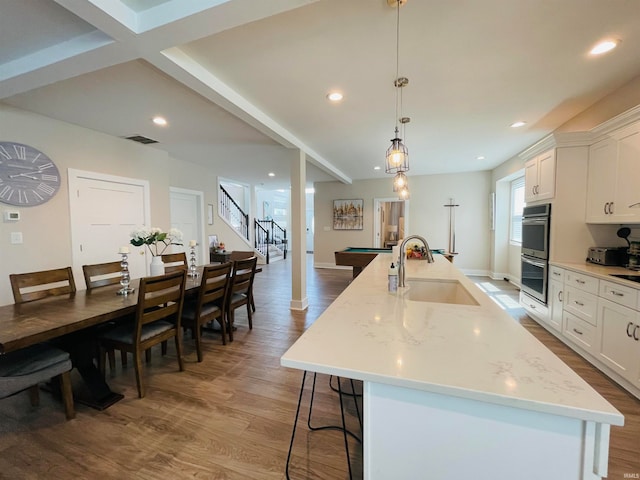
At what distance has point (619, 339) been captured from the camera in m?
2.17

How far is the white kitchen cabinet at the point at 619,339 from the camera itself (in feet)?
6.64

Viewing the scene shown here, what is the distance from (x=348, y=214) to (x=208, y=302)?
5.62 meters

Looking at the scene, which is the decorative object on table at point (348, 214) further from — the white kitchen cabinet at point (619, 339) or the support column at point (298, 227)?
the white kitchen cabinet at point (619, 339)

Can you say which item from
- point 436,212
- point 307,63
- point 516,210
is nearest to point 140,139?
point 307,63

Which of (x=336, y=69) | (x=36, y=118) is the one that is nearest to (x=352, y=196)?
(x=336, y=69)

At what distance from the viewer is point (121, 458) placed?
1.57 metres

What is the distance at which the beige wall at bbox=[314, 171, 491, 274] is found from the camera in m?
6.75

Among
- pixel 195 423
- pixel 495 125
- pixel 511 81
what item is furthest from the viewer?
pixel 495 125

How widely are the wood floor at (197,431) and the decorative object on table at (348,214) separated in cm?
565

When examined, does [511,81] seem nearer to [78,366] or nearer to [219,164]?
[78,366]

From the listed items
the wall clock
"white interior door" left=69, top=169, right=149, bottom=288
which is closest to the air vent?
"white interior door" left=69, top=169, right=149, bottom=288

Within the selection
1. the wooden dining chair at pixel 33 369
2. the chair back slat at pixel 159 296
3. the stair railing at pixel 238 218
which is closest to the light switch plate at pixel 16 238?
the wooden dining chair at pixel 33 369

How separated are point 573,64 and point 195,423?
3.98 metres

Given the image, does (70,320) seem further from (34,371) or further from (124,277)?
(124,277)
